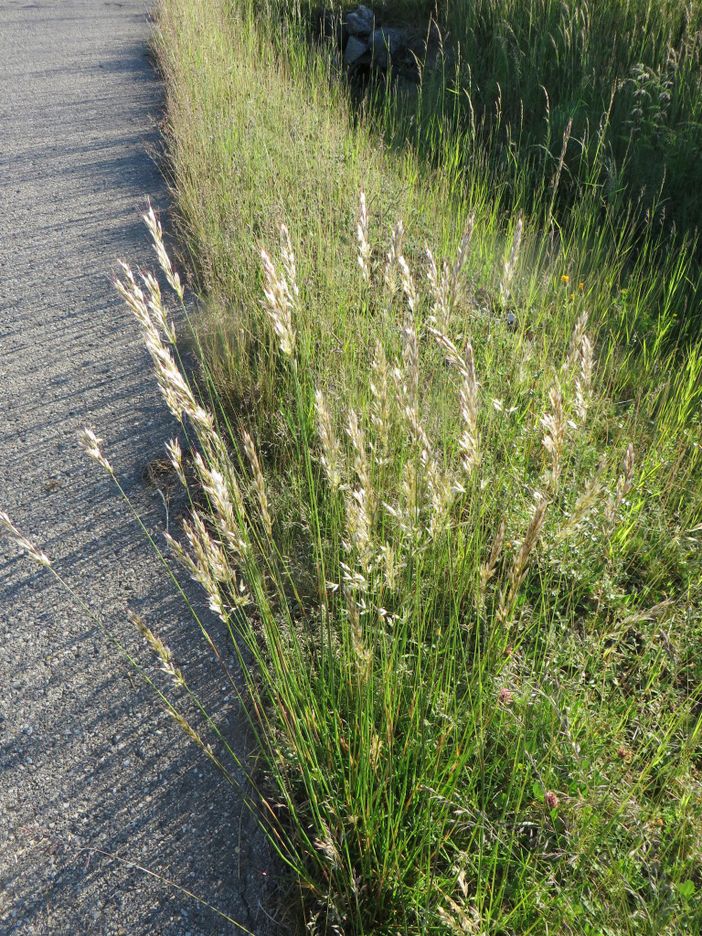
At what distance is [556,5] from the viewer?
5562 mm

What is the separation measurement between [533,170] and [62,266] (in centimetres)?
311

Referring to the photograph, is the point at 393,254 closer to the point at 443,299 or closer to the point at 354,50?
the point at 443,299

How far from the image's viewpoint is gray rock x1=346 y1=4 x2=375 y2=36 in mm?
7227

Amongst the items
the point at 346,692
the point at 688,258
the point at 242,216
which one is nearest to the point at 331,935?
the point at 346,692

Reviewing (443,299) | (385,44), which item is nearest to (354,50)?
(385,44)

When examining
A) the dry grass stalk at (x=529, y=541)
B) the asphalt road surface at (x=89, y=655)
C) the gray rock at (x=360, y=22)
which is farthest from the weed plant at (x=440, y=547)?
the gray rock at (x=360, y=22)

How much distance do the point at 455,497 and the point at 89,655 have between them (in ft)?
4.06

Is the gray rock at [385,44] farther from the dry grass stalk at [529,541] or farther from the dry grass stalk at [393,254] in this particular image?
the dry grass stalk at [529,541]

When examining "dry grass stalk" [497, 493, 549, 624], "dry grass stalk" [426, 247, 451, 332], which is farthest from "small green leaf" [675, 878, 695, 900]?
"dry grass stalk" [426, 247, 451, 332]

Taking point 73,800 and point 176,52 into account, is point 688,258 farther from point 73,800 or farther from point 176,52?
point 176,52

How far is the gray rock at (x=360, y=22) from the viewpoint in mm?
7227

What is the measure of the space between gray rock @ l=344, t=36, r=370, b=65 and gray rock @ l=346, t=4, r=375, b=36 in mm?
241

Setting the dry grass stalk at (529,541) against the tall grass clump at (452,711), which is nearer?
the dry grass stalk at (529,541)

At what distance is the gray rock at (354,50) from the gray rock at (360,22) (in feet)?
0.79
